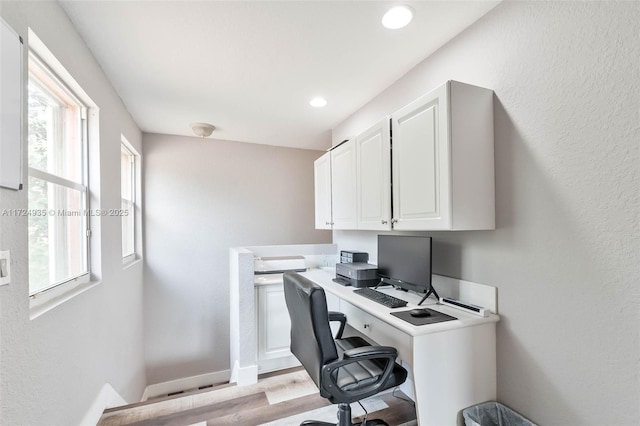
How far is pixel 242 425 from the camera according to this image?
1.81 m

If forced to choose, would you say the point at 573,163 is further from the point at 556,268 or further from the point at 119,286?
the point at 119,286

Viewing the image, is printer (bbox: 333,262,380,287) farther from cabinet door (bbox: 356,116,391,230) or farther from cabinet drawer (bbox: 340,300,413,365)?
cabinet door (bbox: 356,116,391,230)

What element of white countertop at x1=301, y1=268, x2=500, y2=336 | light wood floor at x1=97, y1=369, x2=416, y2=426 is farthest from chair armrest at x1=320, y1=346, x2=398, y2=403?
light wood floor at x1=97, y1=369, x2=416, y2=426

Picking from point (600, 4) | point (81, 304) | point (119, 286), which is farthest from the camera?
point (119, 286)

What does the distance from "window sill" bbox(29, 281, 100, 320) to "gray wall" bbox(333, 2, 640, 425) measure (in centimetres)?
222

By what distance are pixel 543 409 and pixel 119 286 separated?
10.1 feet

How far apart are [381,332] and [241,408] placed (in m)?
1.20

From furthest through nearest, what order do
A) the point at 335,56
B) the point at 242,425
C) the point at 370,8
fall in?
the point at 335,56 → the point at 242,425 → the point at 370,8

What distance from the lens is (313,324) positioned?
4.65 feet

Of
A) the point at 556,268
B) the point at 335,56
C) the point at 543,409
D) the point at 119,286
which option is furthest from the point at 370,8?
the point at 119,286

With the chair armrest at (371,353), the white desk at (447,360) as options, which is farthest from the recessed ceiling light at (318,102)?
the chair armrest at (371,353)

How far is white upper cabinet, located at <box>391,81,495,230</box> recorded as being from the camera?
1.49 m

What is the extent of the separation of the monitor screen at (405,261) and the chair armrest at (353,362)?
531mm

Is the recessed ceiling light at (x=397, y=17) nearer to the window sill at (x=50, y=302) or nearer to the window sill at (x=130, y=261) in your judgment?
the window sill at (x=50, y=302)
